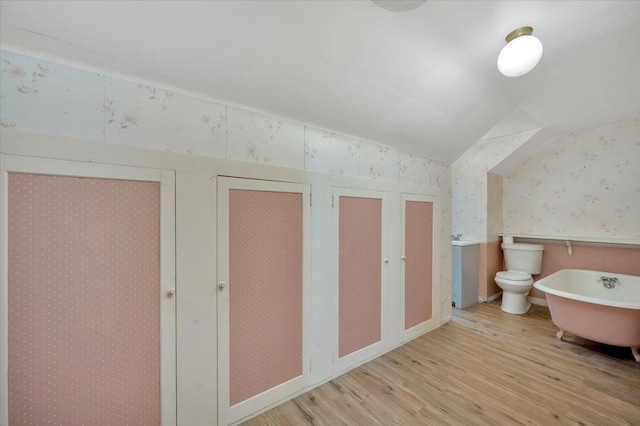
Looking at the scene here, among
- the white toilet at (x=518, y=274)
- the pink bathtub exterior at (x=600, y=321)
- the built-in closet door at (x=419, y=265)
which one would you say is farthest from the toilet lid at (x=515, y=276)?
the built-in closet door at (x=419, y=265)

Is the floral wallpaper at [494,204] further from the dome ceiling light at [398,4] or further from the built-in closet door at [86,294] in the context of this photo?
the built-in closet door at [86,294]

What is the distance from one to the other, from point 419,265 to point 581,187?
2515mm

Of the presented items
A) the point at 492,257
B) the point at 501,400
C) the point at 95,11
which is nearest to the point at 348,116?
the point at 95,11

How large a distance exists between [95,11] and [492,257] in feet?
15.1

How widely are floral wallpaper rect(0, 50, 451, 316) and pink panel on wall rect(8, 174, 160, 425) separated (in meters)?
0.24

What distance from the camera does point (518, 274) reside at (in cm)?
340

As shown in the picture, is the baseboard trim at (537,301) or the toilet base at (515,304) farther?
the baseboard trim at (537,301)

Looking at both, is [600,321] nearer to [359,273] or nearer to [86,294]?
[359,273]

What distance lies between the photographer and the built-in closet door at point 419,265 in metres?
2.55

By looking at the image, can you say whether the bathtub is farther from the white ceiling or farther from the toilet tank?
the white ceiling

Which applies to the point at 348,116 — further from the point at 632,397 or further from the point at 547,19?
the point at 632,397

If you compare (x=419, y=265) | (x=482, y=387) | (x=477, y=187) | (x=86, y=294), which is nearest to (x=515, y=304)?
(x=477, y=187)

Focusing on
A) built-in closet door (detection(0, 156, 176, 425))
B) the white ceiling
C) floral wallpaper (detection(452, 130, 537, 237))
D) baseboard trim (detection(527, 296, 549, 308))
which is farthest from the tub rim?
built-in closet door (detection(0, 156, 176, 425))

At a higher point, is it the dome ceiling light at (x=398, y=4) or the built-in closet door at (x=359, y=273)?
the dome ceiling light at (x=398, y=4)
